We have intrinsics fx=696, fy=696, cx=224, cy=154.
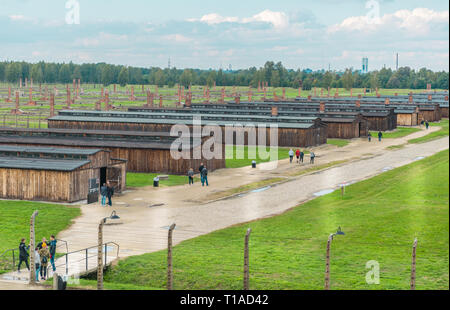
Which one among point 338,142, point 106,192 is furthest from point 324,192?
point 338,142

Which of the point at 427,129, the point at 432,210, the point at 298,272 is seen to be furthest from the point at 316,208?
the point at 427,129

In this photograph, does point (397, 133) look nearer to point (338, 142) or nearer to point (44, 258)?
point (338, 142)

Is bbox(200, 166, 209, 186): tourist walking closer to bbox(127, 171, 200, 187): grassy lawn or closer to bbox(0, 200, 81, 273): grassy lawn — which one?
bbox(127, 171, 200, 187): grassy lawn

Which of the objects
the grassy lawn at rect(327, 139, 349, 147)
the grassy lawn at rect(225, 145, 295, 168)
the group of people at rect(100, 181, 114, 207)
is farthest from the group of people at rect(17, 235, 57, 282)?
the grassy lawn at rect(327, 139, 349, 147)

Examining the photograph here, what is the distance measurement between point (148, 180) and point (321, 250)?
2709 cm

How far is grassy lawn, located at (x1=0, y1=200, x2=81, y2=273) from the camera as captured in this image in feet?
113

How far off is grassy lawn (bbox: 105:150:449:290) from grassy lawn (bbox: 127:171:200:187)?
14037 millimetres

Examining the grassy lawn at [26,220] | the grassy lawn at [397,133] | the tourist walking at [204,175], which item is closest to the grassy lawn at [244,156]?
the tourist walking at [204,175]

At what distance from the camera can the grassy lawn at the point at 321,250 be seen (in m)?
26.1

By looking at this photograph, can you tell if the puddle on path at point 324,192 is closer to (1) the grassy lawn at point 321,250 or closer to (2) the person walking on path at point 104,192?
(1) the grassy lawn at point 321,250

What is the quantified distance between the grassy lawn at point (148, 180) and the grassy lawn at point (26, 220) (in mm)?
10994
